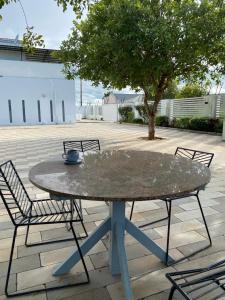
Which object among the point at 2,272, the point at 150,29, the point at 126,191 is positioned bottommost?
the point at 2,272

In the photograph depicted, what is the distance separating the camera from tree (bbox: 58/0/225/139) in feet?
19.9

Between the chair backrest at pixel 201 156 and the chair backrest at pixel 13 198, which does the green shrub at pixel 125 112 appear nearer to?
the chair backrest at pixel 201 156

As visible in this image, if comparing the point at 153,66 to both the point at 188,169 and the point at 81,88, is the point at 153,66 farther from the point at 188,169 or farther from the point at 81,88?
the point at 81,88

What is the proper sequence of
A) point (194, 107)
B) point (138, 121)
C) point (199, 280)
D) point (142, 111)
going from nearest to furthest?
point (199, 280) → point (194, 107) → point (142, 111) → point (138, 121)

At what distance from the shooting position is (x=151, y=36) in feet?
19.6

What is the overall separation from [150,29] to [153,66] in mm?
889

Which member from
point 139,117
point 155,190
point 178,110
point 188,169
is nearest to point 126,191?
point 155,190

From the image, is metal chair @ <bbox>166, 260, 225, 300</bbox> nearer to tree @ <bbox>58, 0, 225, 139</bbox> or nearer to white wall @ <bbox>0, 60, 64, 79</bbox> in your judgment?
tree @ <bbox>58, 0, 225, 139</bbox>

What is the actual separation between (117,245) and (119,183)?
1.72 ft

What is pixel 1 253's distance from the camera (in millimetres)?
2006

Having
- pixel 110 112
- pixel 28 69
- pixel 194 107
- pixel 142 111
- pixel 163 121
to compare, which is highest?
pixel 28 69

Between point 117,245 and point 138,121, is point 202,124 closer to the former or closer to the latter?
point 138,121

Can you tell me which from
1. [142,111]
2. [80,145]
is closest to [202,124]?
[142,111]

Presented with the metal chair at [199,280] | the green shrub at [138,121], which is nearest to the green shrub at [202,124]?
the green shrub at [138,121]
